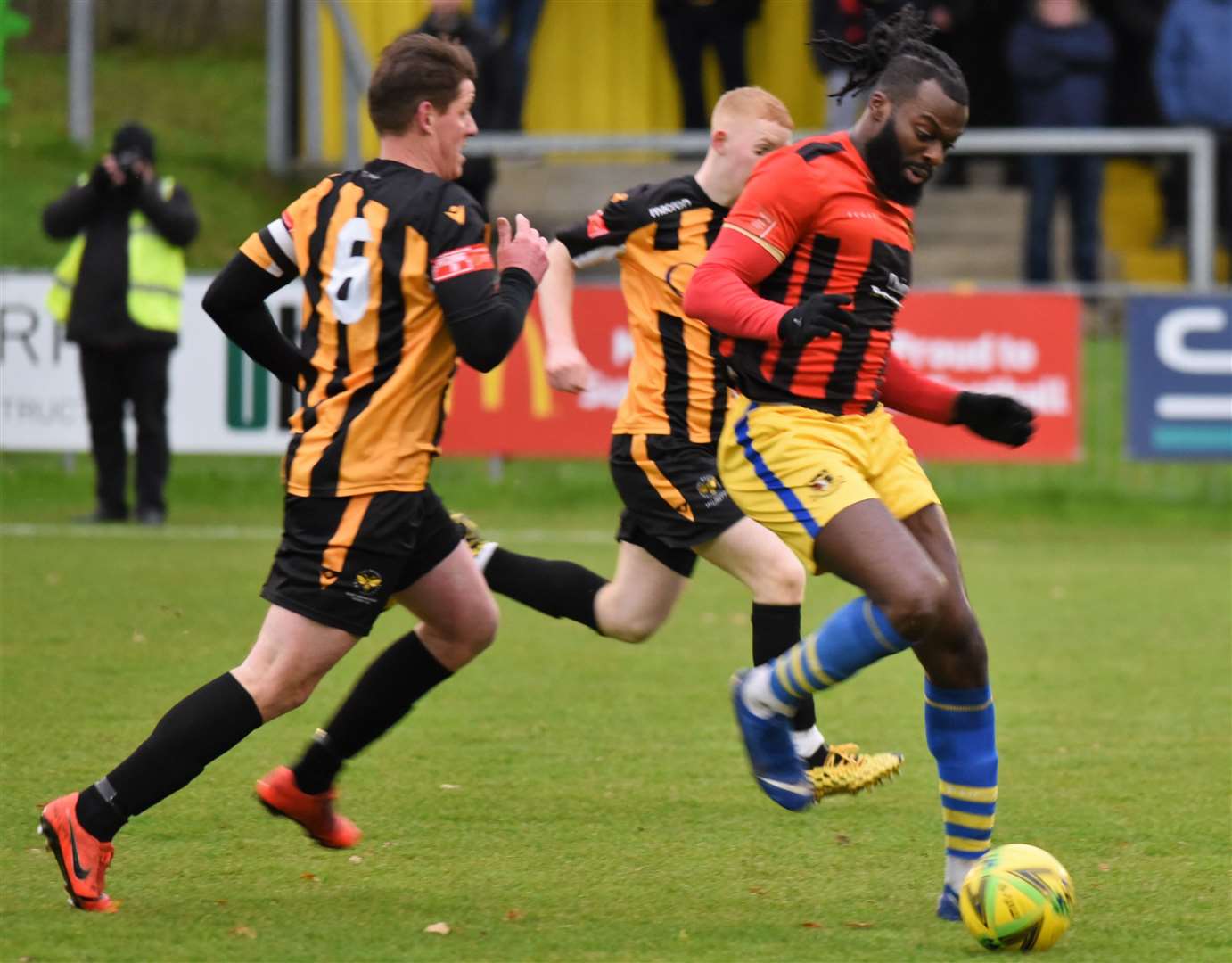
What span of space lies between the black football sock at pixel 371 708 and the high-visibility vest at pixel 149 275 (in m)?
7.49

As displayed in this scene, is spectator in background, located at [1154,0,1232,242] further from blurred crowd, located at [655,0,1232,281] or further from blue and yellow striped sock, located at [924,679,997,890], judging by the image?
blue and yellow striped sock, located at [924,679,997,890]

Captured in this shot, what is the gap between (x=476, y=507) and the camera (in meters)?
13.9

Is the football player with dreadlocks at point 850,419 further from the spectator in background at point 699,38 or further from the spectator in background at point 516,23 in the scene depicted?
the spectator in background at point 699,38

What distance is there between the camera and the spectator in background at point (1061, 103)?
15.5 meters

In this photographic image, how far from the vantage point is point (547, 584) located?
280 inches

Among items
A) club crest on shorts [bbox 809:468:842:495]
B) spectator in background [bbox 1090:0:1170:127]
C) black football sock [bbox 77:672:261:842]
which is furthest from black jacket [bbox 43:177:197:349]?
spectator in background [bbox 1090:0:1170:127]

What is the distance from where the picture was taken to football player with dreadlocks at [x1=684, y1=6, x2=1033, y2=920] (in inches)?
194

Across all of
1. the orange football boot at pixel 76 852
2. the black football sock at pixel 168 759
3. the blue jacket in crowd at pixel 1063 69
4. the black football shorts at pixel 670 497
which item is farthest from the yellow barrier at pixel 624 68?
the orange football boot at pixel 76 852

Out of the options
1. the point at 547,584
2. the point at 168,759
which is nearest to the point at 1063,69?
the point at 547,584

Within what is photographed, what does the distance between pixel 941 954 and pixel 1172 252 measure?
14.0 meters

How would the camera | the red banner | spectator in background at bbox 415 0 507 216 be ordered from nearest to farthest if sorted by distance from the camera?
the camera, the red banner, spectator in background at bbox 415 0 507 216

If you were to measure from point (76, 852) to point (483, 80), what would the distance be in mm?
11981

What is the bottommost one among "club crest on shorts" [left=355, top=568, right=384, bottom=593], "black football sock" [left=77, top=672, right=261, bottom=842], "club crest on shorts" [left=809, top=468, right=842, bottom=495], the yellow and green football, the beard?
the yellow and green football

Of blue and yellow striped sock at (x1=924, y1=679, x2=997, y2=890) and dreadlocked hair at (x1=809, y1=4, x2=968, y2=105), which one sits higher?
dreadlocked hair at (x1=809, y1=4, x2=968, y2=105)
